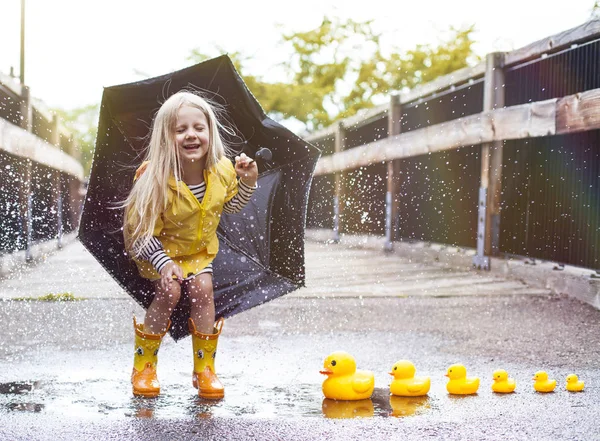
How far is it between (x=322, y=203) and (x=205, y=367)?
15.3 metres

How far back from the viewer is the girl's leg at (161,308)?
3.60m

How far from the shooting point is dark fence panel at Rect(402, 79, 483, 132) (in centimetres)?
957

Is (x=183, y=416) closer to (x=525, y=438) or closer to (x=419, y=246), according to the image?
(x=525, y=438)

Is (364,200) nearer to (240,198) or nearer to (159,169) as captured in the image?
(240,198)

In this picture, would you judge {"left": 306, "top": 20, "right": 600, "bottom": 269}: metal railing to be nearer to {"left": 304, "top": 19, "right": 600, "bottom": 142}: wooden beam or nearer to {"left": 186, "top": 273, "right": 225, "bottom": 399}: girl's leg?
{"left": 304, "top": 19, "right": 600, "bottom": 142}: wooden beam

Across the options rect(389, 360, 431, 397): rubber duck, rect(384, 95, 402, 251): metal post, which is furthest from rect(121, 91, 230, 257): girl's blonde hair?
rect(384, 95, 402, 251): metal post

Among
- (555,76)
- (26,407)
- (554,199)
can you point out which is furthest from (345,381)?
(555,76)

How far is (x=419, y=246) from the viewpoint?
35.9 ft

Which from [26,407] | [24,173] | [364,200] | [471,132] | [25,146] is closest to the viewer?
[26,407]

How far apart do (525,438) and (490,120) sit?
5.74 metres

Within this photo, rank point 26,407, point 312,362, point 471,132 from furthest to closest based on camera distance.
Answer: point 471,132
point 312,362
point 26,407

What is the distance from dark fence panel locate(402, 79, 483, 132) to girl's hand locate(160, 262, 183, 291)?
6303 millimetres

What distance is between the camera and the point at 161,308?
367 cm

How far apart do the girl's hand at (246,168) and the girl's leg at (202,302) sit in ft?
1.48
